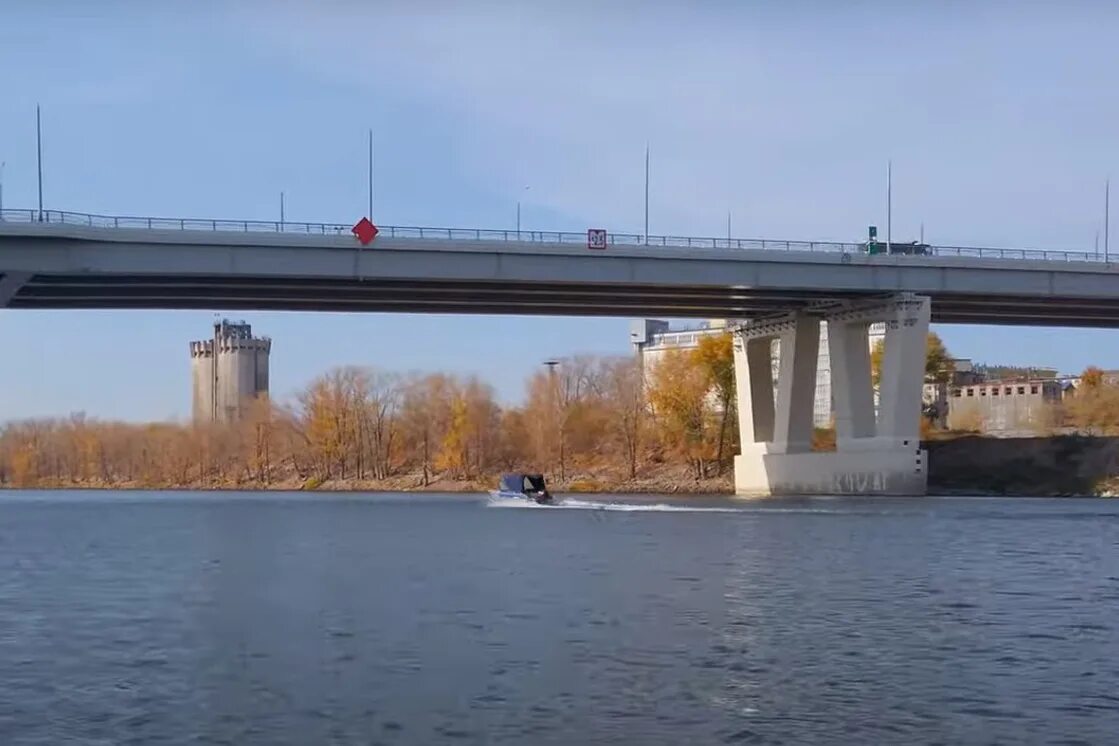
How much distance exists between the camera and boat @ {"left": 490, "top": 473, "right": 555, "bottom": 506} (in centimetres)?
10681

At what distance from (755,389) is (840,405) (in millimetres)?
13881

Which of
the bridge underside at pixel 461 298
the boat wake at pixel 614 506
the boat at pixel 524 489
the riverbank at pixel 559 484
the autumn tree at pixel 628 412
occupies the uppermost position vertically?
the bridge underside at pixel 461 298

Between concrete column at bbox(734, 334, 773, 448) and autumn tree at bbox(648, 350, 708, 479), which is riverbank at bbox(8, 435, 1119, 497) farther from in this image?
concrete column at bbox(734, 334, 773, 448)

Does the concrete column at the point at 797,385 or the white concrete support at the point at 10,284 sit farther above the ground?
the white concrete support at the point at 10,284

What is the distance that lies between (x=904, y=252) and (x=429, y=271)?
109ft

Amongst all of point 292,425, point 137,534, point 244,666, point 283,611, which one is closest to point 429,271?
point 137,534

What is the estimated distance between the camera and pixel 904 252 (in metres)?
106

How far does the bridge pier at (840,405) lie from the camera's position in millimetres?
105938

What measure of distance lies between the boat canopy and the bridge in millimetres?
11897

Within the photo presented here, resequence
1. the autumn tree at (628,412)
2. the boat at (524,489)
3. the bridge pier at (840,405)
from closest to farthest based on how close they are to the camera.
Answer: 1. the bridge pier at (840,405)
2. the boat at (524,489)
3. the autumn tree at (628,412)

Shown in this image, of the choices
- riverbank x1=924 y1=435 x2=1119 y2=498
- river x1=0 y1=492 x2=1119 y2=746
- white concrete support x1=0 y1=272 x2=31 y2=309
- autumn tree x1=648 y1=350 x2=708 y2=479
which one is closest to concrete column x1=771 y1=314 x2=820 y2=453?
riverbank x1=924 y1=435 x2=1119 y2=498

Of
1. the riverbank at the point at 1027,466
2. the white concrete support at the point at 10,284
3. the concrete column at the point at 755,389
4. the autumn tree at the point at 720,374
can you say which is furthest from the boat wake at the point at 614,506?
the autumn tree at the point at 720,374

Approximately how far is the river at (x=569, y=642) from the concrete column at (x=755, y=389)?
56.5 m

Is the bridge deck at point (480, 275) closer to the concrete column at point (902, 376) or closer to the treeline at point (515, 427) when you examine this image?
the concrete column at point (902, 376)
